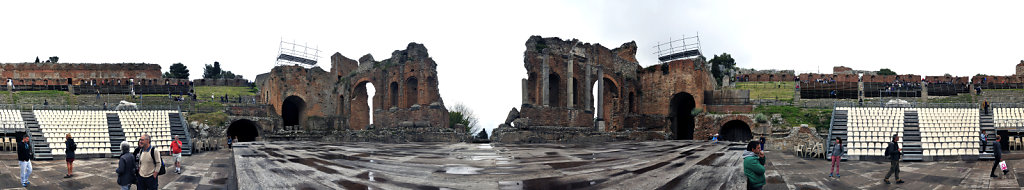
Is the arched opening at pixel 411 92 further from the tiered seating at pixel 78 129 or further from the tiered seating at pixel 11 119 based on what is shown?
the tiered seating at pixel 11 119

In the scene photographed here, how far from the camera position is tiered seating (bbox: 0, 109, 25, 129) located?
764 inches

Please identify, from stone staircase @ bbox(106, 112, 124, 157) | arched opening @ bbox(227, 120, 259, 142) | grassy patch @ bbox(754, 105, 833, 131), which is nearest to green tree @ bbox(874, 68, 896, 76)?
grassy patch @ bbox(754, 105, 833, 131)

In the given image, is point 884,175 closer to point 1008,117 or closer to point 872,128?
point 872,128

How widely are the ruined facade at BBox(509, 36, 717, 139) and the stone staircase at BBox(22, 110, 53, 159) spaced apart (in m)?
17.2

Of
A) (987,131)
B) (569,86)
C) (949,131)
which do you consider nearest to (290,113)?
(569,86)

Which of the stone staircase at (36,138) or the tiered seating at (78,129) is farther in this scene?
the tiered seating at (78,129)

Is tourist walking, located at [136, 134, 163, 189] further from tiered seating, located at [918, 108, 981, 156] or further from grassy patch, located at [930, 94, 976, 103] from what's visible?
grassy patch, located at [930, 94, 976, 103]

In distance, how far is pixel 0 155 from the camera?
15906mm

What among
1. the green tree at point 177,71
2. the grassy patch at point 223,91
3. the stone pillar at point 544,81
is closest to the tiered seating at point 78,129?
the stone pillar at point 544,81

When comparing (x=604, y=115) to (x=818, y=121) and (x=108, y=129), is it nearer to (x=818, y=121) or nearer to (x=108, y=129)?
(x=818, y=121)

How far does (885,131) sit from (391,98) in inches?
919

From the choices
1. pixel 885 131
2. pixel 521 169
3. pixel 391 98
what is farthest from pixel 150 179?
pixel 391 98

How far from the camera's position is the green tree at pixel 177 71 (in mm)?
54656

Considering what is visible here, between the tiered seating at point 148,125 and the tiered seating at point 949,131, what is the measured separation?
25.6 metres
